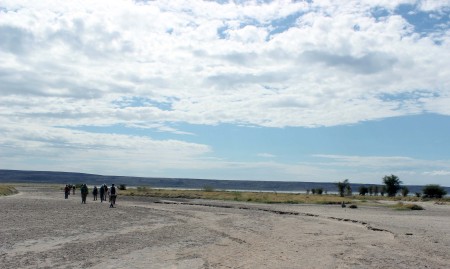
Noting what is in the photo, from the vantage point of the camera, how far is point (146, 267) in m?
13.9

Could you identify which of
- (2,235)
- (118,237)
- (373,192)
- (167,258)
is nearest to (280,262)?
(167,258)

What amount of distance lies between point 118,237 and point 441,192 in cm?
8359

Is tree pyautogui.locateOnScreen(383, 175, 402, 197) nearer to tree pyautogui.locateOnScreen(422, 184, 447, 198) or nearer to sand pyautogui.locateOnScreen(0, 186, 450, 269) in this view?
tree pyautogui.locateOnScreen(422, 184, 447, 198)

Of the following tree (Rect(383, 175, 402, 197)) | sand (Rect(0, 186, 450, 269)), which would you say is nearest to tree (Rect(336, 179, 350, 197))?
tree (Rect(383, 175, 402, 197))

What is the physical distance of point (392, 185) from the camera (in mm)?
106375

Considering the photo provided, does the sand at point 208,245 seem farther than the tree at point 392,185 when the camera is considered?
No

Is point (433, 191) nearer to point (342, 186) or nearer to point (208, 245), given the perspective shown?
point (342, 186)

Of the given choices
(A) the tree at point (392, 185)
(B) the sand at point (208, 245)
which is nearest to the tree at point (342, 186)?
(A) the tree at point (392, 185)

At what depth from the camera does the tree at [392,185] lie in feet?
349

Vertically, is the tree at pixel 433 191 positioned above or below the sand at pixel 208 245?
above

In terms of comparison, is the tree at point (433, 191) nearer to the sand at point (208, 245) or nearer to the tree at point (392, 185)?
the tree at point (392, 185)

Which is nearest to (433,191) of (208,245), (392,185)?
(392,185)

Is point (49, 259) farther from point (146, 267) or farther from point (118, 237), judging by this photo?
point (118, 237)

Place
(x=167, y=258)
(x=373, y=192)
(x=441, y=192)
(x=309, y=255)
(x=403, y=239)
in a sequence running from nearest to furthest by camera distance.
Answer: (x=167, y=258)
(x=309, y=255)
(x=403, y=239)
(x=441, y=192)
(x=373, y=192)
